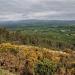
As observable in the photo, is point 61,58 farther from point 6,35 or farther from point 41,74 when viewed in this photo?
Result: point 6,35

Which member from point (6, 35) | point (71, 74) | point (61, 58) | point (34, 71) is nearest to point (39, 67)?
point (34, 71)

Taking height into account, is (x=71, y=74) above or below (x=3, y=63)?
below

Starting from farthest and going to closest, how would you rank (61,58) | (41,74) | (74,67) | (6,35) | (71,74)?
(6,35), (61,58), (74,67), (71,74), (41,74)

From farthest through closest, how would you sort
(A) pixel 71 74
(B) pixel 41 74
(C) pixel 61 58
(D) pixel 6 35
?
1. (D) pixel 6 35
2. (C) pixel 61 58
3. (A) pixel 71 74
4. (B) pixel 41 74

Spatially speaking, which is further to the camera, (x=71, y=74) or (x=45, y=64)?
(x=71, y=74)

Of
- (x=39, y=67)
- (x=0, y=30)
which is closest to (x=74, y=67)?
(x=39, y=67)

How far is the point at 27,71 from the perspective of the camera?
29.9 metres

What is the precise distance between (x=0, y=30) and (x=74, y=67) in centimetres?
9870

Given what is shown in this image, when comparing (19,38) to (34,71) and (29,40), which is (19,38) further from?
(34,71)

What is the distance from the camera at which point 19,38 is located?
13450 centimetres

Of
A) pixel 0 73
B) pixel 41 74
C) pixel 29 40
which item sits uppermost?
pixel 0 73

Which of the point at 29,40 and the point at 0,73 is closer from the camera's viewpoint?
the point at 0,73

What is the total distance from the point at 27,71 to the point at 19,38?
10503 cm

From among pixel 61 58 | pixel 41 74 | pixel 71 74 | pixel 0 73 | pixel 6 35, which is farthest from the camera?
pixel 6 35
